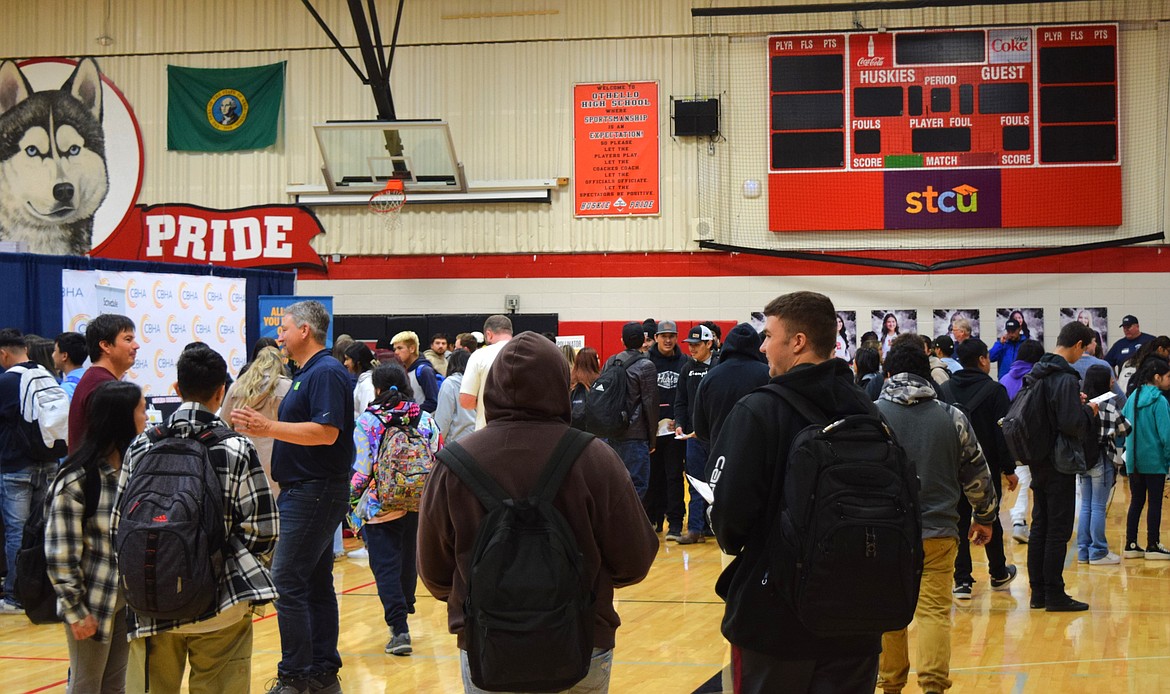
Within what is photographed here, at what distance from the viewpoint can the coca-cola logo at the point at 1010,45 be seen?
47.3ft

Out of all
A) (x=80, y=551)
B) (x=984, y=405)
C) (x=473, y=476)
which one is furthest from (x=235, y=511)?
(x=984, y=405)

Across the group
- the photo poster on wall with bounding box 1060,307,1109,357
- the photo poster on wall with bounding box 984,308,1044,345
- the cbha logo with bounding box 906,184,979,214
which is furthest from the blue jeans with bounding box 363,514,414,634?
the photo poster on wall with bounding box 1060,307,1109,357

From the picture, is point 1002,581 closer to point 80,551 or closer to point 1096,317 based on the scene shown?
point 80,551

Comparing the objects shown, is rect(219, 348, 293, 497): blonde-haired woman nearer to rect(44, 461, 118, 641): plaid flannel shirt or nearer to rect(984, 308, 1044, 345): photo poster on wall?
rect(44, 461, 118, 641): plaid flannel shirt

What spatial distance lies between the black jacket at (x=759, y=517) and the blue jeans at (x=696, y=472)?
5763 mm

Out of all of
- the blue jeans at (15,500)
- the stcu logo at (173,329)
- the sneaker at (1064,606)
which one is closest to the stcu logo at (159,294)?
the stcu logo at (173,329)

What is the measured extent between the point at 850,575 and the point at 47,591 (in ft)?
8.57

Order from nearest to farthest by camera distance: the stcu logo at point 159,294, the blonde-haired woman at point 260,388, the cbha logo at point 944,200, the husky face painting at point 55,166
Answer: the blonde-haired woman at point 260,388
the stcu logo at point 159,294
the cbha logo at point 944,200
the husky face painting at point 55,166

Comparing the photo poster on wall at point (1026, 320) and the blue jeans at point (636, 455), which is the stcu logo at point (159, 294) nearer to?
the blue jeans at point (636, 455)

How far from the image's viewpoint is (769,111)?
1490 centimetres

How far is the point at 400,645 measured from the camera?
579 centimetres

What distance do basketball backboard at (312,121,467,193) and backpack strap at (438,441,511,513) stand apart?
39.9ft

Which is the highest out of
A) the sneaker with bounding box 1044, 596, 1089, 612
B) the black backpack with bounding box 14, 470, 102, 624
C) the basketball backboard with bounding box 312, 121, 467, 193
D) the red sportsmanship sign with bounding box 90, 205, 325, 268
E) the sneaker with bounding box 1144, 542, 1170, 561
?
the basketball backboard with bounding box 312, 121, 467, 193

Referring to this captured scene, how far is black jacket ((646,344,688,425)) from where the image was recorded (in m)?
9.80
